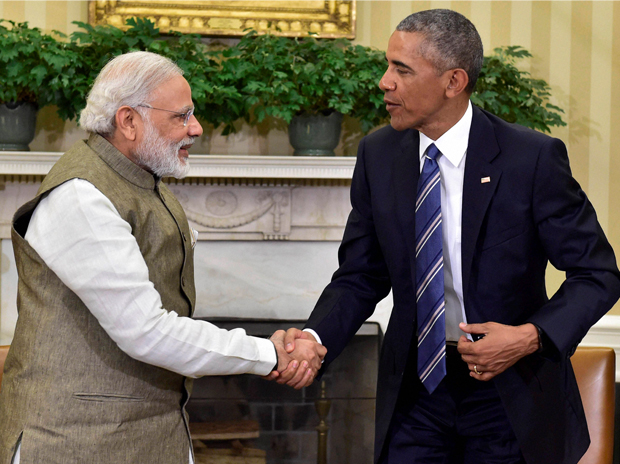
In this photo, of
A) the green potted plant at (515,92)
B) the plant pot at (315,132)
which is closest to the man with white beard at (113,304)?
the plant pot at (315,132)

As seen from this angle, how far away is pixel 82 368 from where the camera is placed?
1.47 metres

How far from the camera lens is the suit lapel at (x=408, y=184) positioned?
5.54 feet

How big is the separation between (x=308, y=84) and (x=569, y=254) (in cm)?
166

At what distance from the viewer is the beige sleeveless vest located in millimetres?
1452

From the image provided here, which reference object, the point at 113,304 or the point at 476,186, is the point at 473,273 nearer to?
the point at 476,186

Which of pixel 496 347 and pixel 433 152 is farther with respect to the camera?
pixel 433 152

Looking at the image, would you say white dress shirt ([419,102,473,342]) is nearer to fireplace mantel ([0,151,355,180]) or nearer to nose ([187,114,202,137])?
nose ([187,114,202,137])

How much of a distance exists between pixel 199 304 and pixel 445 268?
183cm

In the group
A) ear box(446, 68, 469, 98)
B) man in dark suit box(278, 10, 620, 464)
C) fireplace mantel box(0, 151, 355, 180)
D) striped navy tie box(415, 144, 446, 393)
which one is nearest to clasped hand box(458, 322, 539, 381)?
man in dark suit box(278, 10, 620, 464)

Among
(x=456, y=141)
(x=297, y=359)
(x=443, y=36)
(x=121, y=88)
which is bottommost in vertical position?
(x=297, y=359)

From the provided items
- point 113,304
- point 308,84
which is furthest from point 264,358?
point 308,84

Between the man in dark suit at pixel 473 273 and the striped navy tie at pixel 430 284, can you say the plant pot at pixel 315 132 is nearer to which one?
the man in dark suit at pixel 473 273

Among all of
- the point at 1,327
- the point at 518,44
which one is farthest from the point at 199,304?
Answer: the point at 518,44

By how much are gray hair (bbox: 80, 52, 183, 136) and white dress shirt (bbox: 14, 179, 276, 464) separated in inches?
8.4
